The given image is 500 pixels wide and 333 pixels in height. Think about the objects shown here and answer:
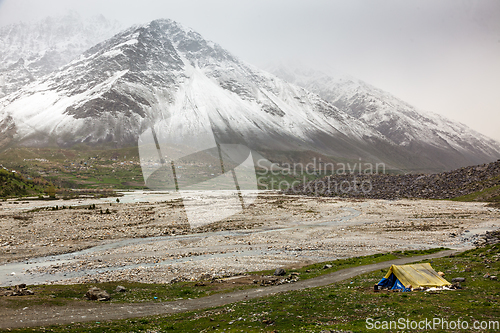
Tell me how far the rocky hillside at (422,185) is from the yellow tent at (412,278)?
55.5m

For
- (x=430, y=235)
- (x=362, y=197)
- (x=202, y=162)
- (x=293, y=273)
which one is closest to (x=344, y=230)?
(x=430, y=235)

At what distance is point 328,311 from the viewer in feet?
42.0

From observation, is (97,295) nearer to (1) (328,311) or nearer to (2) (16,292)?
(2) (16,292)

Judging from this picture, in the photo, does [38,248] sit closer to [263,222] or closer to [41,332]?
[41,332]

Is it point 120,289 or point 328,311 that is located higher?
point 328,311

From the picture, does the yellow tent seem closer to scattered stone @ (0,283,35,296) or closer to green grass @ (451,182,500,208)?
scattered stone @ (0,283,35,296)

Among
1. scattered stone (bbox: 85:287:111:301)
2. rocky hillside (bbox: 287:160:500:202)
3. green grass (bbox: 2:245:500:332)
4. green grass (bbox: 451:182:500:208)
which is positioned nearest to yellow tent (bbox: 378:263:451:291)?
green grass (bbox: 2:245:500:332)

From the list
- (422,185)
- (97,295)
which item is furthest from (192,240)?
(422,185)

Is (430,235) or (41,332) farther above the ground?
(41,332)

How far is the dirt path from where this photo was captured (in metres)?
12.3

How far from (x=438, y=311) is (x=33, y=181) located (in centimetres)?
11122

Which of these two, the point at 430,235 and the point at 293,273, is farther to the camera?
the point at 430,235

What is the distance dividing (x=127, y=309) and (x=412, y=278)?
1521cm

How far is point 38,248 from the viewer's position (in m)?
29.3
